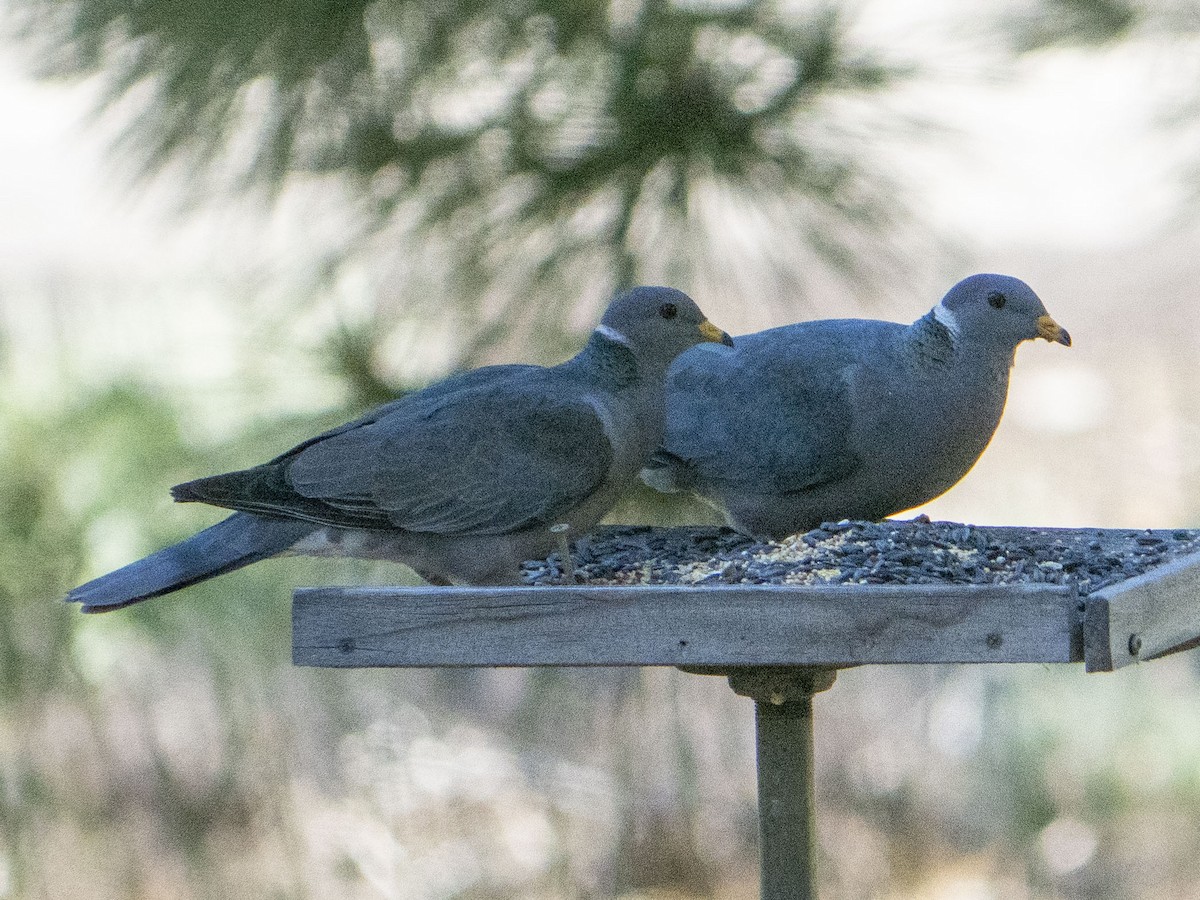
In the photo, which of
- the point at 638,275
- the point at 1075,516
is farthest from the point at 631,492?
the point at 1075,516

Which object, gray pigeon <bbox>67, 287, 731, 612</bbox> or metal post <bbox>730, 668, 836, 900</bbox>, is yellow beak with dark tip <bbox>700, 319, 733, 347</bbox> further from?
metal post <bbox>730, 668, 836, 900</bbox>

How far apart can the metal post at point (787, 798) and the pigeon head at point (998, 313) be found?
53 centimetres

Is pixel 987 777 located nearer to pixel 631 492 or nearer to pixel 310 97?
pixel 631 492

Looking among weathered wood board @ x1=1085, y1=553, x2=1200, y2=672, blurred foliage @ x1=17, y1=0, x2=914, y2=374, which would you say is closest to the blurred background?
blurred foliage @ x1=17, y1=0, x2=914, y2=374

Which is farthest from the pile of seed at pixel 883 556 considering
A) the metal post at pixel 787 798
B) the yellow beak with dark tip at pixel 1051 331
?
A: the yellow beak with dark tip at pixel 1051 331

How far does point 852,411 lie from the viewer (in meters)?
2.13

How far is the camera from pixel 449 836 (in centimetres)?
450

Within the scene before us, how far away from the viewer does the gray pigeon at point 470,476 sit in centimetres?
192

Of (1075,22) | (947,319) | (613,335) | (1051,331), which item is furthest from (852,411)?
(1075,22)

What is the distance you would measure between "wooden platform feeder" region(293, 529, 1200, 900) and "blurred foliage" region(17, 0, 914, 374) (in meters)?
1.17

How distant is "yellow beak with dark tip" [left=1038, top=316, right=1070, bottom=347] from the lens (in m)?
2.05

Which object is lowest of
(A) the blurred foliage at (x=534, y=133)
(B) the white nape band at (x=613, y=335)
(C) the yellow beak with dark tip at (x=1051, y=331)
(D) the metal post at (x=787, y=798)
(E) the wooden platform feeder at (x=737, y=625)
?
(D) the metal post at (x=787, y=798)

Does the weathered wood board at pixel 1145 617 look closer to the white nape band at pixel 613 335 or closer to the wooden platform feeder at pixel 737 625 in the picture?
the wooden platform feeder at pixel 737 625

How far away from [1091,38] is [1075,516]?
2.60 m
